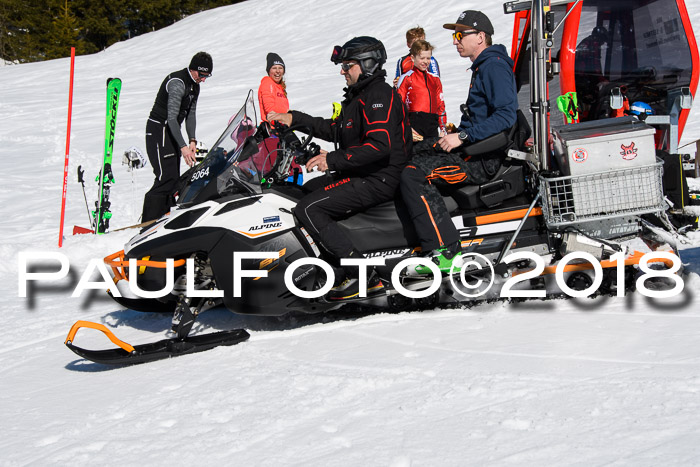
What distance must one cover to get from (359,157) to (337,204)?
29cm

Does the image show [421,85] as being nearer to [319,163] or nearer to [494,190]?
[494,190]

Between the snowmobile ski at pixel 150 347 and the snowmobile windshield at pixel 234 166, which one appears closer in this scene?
the snowmobile ski at pixel 150 347

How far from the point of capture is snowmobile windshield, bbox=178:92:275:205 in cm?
403

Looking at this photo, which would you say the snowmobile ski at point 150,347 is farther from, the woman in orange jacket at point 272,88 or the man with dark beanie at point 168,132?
the woman in orange jacket at point 272,88

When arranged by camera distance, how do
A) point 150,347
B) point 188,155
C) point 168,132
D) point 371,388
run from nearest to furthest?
point 371,388 → point 150,347 → point 188,155 → point 168,132

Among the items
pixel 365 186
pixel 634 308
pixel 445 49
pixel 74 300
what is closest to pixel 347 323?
pixel 365 186

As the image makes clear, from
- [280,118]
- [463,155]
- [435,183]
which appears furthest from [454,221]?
[280,118]

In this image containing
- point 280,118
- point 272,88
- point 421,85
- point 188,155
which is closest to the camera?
point 280,118

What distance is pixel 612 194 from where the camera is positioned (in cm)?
396

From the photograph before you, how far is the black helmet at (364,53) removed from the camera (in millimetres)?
3883

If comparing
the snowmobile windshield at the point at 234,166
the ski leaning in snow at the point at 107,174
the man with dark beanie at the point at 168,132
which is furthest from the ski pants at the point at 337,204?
the ski leaning in snow at the point at 107,174

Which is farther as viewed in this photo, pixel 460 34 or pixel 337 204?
pixel 460 34

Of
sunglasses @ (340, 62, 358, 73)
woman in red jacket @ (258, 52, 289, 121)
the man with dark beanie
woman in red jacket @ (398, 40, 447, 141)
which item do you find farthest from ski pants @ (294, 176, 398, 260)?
woman in red jacket @ (258, 52, 289, 121)

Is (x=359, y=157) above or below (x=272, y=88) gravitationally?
below
